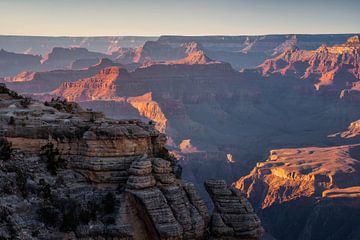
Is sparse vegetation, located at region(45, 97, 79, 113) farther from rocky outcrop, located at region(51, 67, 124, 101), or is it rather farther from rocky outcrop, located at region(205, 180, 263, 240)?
rocky outcrop, located at region(51, 67, 124, 101)

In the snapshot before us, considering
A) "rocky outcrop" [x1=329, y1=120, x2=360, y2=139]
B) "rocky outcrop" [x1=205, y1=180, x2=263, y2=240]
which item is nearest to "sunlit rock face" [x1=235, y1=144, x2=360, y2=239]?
"rocky outcrop" [x1=329, y1=120, x2=360, y2=139]

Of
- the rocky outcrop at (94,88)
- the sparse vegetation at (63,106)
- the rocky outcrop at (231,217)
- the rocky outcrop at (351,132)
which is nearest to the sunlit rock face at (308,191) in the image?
the rocky outcrop at (351,132)

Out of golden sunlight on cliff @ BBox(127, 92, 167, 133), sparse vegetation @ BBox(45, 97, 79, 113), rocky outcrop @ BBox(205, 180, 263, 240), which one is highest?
sparse vegetation @ BBox(45, 97, 79, 113)

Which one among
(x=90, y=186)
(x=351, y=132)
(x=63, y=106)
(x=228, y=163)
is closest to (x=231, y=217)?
(x=90, y=186)

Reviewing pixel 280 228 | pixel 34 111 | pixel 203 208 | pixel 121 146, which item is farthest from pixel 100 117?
pixel 280 228

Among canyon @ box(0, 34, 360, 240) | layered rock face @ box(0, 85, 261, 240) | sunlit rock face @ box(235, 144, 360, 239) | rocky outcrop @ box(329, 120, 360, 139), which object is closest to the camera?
layered rock face @ box(0, 85, 261, 240)

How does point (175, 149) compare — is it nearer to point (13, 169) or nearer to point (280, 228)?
point (280, 228)

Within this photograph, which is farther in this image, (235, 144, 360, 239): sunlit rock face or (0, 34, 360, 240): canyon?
(235, 144, 360, 239): sunlit rock face
